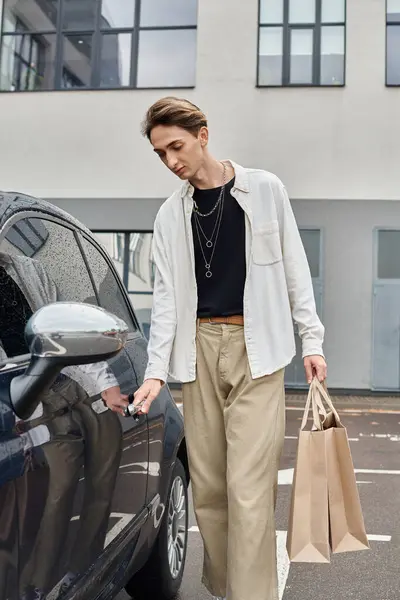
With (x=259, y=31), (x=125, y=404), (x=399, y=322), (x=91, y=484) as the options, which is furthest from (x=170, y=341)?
(x=259, y=31)

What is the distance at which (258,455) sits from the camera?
7.97ft

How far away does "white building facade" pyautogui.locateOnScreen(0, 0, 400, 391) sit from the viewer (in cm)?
1347

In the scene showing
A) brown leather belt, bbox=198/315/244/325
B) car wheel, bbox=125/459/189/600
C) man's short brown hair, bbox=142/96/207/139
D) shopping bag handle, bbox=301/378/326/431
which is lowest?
car wheel, bbox=125/459/189/600

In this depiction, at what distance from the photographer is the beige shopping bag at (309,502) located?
2.30m

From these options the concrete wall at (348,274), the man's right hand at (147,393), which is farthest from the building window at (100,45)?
the man's right hand at (147,393)

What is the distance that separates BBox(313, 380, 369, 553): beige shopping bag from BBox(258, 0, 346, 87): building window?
1237cm

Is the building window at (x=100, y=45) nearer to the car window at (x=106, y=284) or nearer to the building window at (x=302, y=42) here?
the building window at (x=302, y=42)

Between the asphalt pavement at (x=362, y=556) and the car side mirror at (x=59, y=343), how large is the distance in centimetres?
200

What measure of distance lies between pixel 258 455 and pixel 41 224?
1099mm

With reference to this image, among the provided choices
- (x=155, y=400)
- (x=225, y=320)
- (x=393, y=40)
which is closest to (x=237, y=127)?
(x=393, y=40)

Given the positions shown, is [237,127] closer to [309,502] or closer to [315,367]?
[315,367]

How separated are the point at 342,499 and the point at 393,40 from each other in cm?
1320

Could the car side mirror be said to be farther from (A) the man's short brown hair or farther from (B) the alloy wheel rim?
(B) the alloy wheel rim

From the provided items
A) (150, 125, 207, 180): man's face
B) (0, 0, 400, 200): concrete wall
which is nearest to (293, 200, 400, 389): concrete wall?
(0, 0, 400, 200): concrete wall
